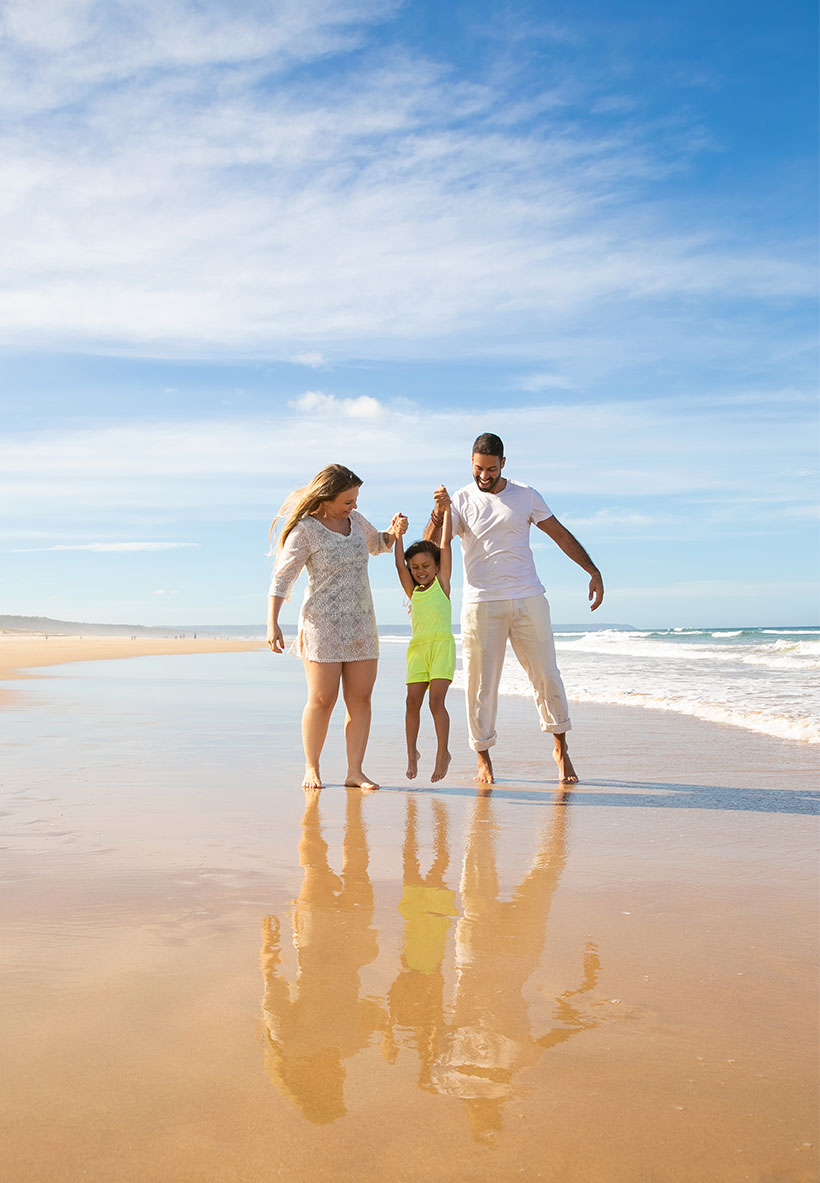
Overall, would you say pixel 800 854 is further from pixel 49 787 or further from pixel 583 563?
pixel 49 787

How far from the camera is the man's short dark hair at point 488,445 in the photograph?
5371mm

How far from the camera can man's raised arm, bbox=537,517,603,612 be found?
220 inches

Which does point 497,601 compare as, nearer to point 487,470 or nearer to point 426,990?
point 487,470

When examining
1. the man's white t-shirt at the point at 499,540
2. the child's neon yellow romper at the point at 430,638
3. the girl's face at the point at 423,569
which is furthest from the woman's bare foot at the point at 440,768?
the girl's face at the point at 423,569

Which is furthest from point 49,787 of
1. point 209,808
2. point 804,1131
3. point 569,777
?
point 804,1131

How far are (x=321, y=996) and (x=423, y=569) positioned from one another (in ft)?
13.0

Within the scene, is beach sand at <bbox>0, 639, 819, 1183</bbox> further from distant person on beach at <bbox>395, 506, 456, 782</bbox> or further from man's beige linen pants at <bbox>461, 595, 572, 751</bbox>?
distant person on beach at <bbox>395, 506, 456, 782</bbox>

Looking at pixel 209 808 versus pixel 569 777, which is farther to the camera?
pixel 569 777

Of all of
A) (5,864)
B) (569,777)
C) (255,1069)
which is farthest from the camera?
(569,777)

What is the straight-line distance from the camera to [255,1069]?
6.19 feet

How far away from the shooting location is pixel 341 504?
5.48 metres

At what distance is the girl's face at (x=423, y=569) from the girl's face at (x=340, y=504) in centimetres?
66

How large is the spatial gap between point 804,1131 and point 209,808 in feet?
10.7

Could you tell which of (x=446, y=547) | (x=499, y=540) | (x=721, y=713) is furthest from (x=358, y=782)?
(x=721, y=713)
